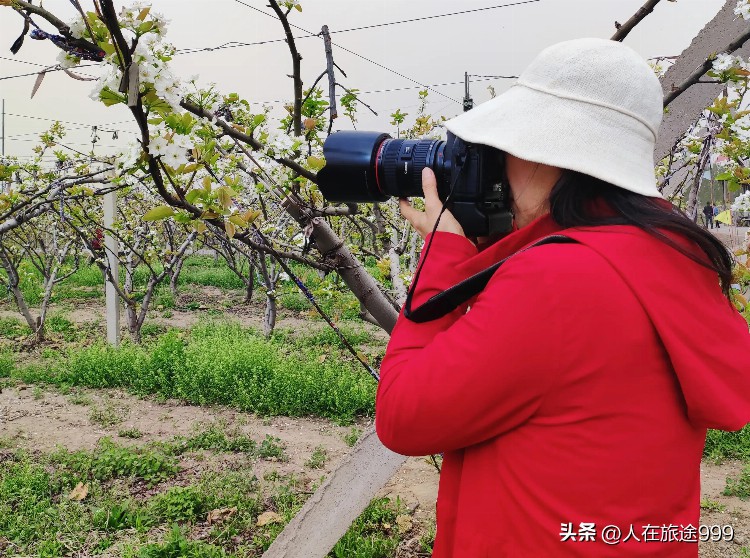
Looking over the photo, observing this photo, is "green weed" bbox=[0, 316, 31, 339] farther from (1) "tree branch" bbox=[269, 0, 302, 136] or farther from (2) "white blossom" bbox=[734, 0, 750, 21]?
(2) "white blossom" bbox=[734, 0, 750, 21]

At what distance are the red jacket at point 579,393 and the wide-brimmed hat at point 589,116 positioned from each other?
0.29 ft

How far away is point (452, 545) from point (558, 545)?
162mm

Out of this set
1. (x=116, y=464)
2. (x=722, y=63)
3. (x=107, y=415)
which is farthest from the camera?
(x=107, y=415)

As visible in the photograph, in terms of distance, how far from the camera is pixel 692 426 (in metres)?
0.77

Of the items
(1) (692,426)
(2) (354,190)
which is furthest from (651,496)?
(2) (354,190)

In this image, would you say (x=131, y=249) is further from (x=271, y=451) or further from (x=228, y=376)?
(x=271, y=451)

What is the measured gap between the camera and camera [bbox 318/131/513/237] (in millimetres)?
851

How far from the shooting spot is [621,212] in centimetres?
75

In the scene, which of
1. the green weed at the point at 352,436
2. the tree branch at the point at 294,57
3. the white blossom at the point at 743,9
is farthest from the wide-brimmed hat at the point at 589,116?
the green weed at the point at 352,436

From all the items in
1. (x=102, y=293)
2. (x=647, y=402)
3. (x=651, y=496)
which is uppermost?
(x=647, y=402)

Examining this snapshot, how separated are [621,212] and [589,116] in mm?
126

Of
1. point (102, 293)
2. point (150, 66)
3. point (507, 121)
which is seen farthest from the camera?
point (102, 293)

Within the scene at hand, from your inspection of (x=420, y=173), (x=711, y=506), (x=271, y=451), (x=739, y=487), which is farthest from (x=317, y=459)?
(x=420, y=173)

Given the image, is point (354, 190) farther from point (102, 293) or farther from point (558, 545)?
point (102, 293)
